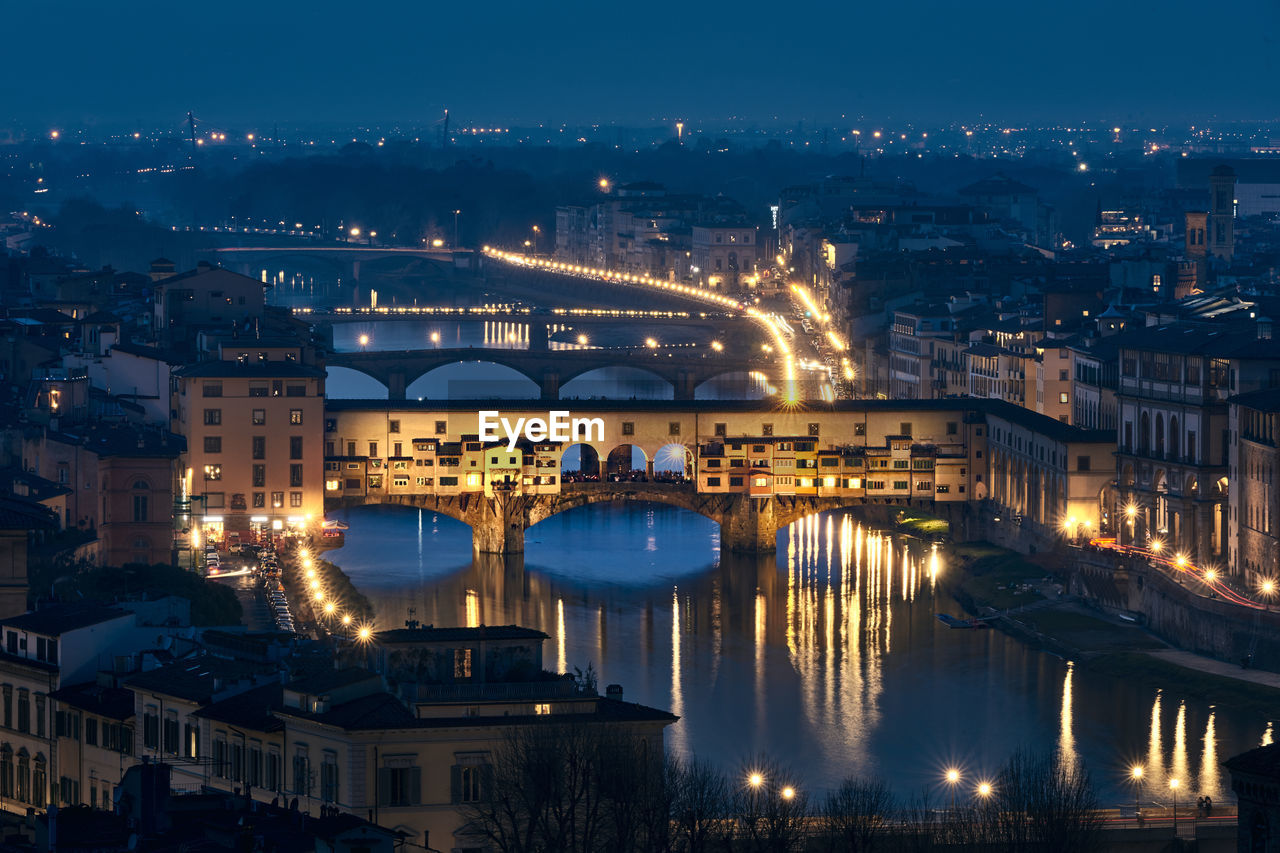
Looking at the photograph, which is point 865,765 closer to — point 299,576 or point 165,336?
point 299,576

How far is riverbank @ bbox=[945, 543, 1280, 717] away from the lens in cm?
2325

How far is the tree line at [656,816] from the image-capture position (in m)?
14.1

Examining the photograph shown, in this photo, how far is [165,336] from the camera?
36.6 metres

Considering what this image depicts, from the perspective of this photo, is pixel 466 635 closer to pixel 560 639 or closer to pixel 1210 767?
pixel 1210 767

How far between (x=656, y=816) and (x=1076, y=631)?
41.0 ft

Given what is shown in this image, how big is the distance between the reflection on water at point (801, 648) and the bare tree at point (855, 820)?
3448mm

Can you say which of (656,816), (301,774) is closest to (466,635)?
(301,774)

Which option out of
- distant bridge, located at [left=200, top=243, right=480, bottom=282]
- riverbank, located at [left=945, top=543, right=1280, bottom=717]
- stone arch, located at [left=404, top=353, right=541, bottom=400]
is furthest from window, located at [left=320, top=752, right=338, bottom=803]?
distant bridge, located at [left=200, top=243, right=480, bottom=282]

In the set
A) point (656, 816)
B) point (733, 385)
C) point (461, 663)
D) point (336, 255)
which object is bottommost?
point (656, 816)

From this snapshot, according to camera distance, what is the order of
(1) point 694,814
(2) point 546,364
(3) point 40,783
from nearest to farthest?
(1) point 694,814 < (3) point 40,783 < (2) point 546,364

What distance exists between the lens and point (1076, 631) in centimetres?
2612

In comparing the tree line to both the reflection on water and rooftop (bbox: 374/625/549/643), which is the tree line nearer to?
rooftop (bbox: 374/625/549/643)

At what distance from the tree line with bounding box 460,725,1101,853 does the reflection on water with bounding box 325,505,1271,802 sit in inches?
180

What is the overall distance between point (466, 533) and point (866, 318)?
1495 centimetres
